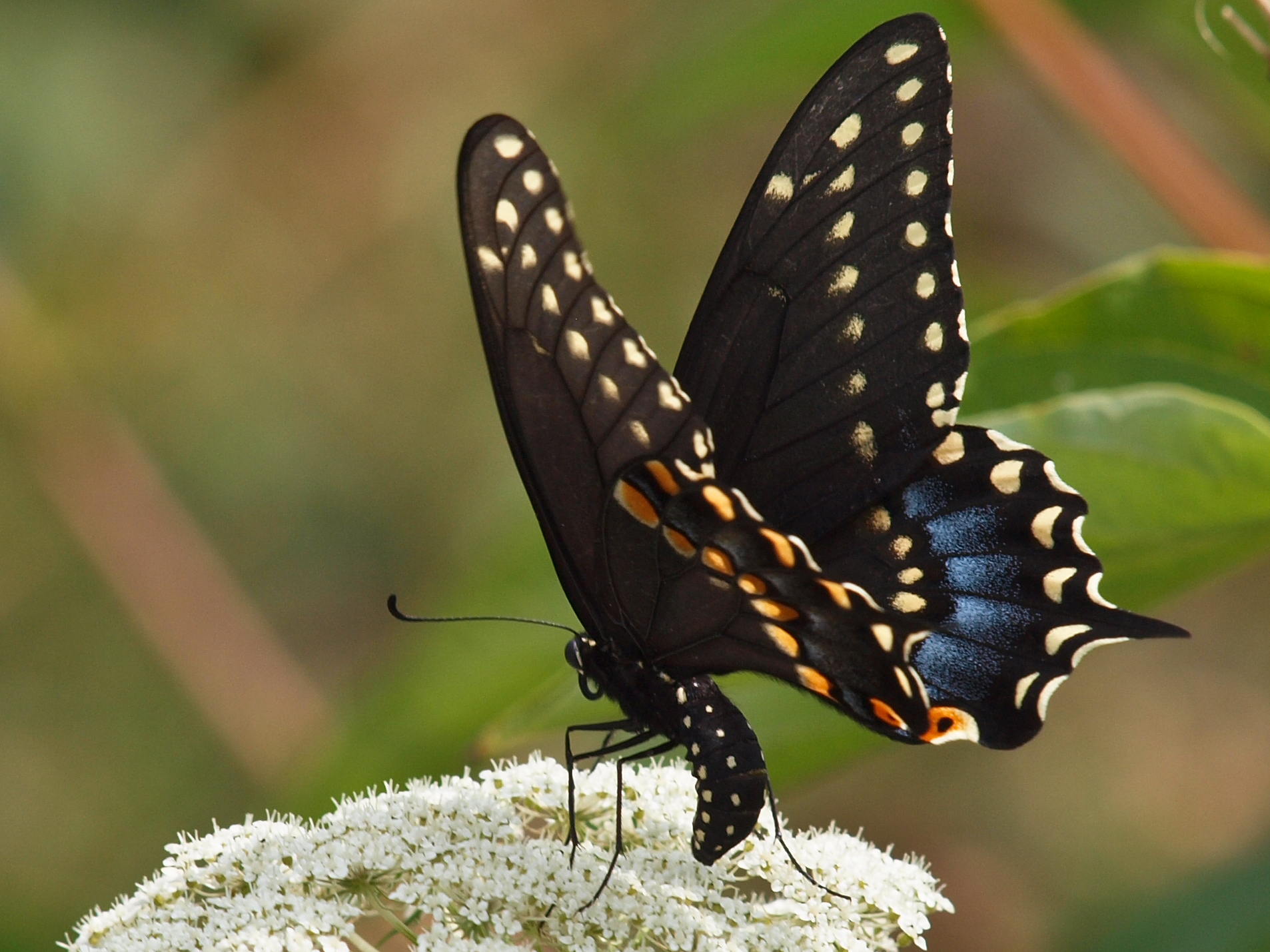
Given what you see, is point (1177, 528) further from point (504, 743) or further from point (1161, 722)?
point (1161, 722)

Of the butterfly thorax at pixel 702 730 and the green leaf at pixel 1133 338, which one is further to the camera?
the green leaf at pixel 1133 338

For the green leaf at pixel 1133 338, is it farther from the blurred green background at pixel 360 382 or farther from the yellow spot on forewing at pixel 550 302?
the yellow spot on forewing at pixel 550 302

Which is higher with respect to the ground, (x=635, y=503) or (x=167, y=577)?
(x=167, y=577)

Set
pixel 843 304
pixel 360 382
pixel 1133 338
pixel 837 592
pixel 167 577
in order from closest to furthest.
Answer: pixel 837 592 < pixel 843 304 < pixel 1133 338 < pixel 167 577 < pixel 360 382

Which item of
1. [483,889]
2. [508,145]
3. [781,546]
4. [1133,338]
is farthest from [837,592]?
[1133,338]

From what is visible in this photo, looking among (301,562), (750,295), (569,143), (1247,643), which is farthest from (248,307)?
(1247,643)

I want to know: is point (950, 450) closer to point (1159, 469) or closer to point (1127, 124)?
point (1159, 469)

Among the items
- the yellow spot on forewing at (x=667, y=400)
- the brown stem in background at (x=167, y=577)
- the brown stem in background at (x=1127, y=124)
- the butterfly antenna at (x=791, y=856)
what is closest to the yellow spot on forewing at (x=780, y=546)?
the yellow spot on forewing at (x=667, y=400)
